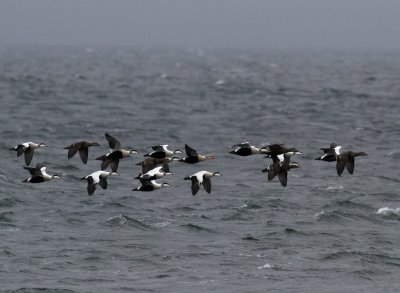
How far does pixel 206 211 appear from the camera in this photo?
42438 mm

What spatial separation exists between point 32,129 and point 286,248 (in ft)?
115

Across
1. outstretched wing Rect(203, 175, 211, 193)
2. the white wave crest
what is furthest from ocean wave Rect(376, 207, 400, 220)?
outstretched wing Rect(203, 175, 211, 193)

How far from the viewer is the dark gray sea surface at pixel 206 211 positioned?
3284cm

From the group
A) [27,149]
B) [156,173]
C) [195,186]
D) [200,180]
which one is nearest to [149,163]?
[156,173]

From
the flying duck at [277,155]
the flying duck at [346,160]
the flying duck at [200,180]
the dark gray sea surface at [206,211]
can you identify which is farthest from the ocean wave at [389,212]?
the flying duck at [200,180]

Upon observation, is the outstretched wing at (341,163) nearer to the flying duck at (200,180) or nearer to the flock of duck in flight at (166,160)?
the flock of duck in flight at (166,160)

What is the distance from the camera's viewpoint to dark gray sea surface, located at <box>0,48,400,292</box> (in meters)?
32.8

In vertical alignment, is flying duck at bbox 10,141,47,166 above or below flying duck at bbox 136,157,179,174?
above

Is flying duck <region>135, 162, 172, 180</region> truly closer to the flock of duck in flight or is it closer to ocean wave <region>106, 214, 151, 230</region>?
the flock of duck in flight

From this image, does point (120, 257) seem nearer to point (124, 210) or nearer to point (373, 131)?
point (124, 210)

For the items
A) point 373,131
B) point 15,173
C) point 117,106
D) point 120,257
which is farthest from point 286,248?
point 117,106

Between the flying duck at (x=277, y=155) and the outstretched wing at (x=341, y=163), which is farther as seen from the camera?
the outstretched wing at (x=341, y=163)

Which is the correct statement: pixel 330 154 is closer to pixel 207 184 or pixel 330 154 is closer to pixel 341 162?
pixel 341 162

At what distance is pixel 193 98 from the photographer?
93938 millimetres
